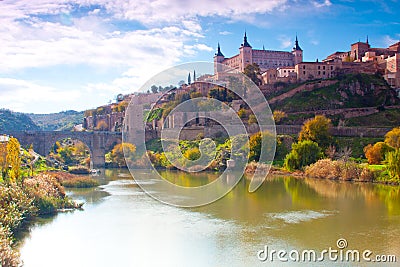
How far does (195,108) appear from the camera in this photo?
46469 mm

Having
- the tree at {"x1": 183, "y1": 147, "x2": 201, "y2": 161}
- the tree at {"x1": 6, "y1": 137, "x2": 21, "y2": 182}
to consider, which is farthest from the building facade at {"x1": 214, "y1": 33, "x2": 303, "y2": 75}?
the tree at {"x1": 6, "y1": 137, "x2": 21, "y2": 182}

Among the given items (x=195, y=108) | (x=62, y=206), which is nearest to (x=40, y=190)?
(x=62, y=206)

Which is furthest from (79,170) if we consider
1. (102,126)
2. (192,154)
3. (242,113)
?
(102,126)

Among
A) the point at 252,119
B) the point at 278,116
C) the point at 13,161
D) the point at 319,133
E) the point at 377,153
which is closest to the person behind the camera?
the point at 13,161

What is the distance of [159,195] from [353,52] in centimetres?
4045

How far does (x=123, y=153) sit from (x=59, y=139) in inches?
283

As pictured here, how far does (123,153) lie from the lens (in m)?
40.7

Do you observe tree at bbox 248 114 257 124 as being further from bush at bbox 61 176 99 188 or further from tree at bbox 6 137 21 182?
tree at bbox 6 137 21 182

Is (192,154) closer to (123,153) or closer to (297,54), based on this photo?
(123,153)

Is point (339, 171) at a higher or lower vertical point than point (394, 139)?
lower

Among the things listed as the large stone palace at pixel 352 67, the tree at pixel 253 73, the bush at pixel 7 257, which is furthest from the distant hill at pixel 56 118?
the bush at pixel 7 257

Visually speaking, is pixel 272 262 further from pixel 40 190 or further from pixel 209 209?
pixel 40 190

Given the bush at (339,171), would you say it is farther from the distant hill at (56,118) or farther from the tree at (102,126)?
the distant hill at (56,118)

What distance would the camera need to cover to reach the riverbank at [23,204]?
1160cm
